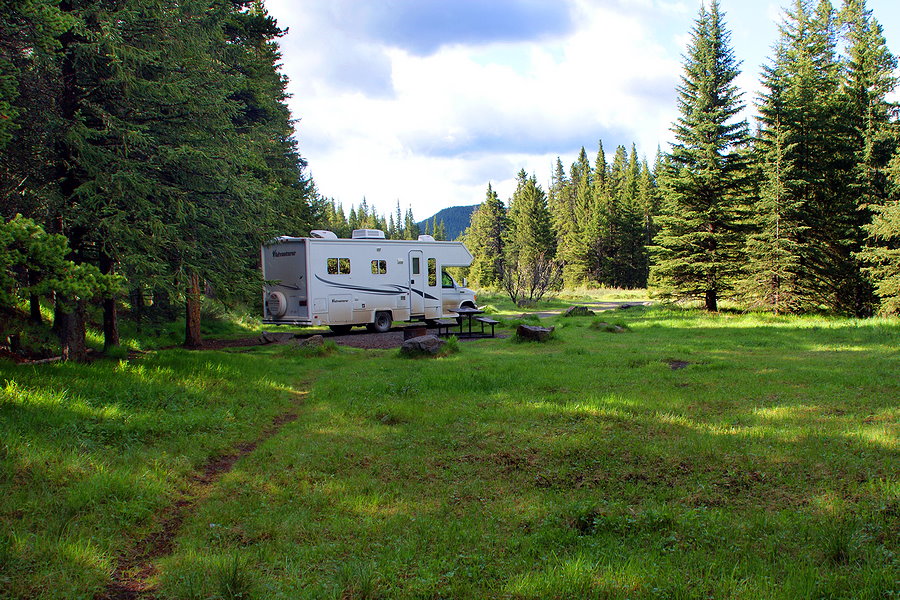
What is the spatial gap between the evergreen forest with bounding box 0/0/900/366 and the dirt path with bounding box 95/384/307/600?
2.08 metres

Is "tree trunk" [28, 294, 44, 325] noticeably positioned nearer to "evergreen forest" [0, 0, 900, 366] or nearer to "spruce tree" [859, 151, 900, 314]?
"evergreen forest" [0, 0, 900, 366]

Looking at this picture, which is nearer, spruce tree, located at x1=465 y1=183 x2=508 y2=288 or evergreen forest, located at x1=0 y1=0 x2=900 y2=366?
evergreen forest, located at x1=0 y1=0 x2=900 y2=366

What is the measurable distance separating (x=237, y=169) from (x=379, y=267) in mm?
7388

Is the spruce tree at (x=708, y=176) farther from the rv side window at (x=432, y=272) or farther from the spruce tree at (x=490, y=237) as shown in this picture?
the spruce tree at (x=490, y=237)

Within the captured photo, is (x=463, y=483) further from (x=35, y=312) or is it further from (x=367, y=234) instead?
(x=367, y=234)

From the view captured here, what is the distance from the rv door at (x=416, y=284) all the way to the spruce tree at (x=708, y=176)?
10.5 m

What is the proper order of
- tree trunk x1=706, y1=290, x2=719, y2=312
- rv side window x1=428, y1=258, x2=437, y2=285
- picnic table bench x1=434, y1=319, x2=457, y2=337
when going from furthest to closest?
1. tree trunk x1=706, y1=290, x2=719, y2=312
2. rv side window x1=428, y1=258, x2=437, y2=285
3. picnic table bench x1=434, y1=319, x2=457, y2=337

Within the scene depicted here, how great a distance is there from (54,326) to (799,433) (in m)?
13.7

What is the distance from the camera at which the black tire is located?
18.1 m

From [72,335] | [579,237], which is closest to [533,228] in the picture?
[579,237]

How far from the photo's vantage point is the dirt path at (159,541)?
327 cm

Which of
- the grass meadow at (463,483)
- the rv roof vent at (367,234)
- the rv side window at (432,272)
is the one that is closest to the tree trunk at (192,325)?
the rv roof vent at (367,234)

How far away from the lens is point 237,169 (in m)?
11.0

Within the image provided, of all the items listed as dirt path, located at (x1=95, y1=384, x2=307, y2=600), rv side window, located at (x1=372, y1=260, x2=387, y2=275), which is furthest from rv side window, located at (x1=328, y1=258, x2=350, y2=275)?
dirt path, located at (x1=95, y1=384, x2=307, y2=600)
